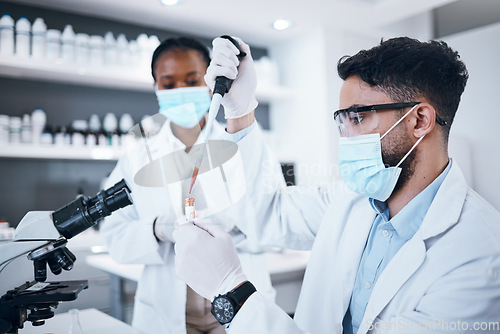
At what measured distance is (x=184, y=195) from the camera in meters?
1.40

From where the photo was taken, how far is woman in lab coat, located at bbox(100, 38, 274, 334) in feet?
5.09

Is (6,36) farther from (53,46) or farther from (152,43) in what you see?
(152,43)

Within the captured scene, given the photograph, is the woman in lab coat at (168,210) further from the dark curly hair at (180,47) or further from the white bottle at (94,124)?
the white bottle at (94,124)

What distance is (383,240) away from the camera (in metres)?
1.25

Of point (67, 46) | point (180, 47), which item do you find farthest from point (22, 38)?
point (180, 47)

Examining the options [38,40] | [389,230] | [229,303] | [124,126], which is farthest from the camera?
[124,126]

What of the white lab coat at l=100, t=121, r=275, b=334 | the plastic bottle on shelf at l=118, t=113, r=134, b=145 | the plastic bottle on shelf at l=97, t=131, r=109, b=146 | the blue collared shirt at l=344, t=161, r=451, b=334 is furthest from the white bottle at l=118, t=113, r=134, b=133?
the blue collared shirt at l=344, t=161, r=451, b=334

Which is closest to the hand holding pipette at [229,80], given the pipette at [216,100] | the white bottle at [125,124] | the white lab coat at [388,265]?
the pipette at [216,100]

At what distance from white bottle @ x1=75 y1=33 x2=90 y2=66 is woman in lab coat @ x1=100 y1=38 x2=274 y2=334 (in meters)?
1.22

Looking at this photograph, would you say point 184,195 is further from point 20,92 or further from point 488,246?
point 20,92

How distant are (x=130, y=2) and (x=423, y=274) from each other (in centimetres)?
250

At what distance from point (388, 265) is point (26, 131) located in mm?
2368

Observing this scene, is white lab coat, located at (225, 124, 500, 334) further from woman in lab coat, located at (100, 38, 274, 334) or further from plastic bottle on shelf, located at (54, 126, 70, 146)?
plastic bottle on shelf, located at (54, 126, 70, 146)

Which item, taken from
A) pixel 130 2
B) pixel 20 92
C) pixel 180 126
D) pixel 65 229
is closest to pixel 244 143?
pixel 180 126
